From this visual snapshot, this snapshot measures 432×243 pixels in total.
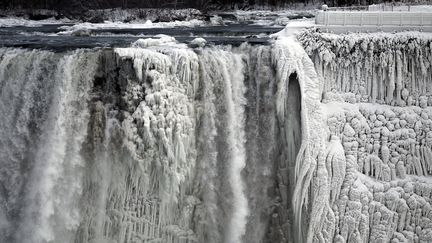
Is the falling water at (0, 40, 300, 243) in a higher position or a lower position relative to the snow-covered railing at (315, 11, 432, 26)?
lower

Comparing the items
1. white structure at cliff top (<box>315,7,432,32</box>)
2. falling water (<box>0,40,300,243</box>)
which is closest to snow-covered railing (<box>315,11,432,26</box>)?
white structure at cliff top (<box>315,7,432,32</box>)

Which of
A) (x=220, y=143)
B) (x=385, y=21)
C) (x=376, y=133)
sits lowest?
(x=220, y=143)

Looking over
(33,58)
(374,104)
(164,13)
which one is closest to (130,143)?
(33,58)

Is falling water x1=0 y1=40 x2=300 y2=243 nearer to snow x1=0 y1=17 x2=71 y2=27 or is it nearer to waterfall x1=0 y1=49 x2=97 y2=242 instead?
waterfall x1=0 y1=49 x2=97 y2=242

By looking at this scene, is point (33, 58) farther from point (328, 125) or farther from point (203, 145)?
point (328, 125)

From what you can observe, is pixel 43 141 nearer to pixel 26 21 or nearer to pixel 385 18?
pixel 385 18

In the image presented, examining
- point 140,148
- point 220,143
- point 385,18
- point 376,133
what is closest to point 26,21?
point 140,148
